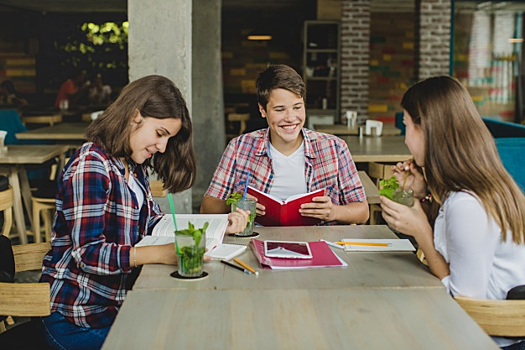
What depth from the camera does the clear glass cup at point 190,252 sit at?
192cm

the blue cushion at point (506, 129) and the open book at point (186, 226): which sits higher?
the blue cushion at point (506, 129)

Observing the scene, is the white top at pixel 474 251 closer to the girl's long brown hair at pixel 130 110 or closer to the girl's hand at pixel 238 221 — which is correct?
the girl's hand at pixel 238 221

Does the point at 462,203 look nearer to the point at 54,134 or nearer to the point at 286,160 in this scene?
the point at 286,160

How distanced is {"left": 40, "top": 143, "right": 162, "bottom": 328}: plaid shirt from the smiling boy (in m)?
0.91

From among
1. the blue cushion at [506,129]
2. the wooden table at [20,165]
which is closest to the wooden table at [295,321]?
the wooden table at [20,165]

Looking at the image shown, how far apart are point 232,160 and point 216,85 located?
5.07 m

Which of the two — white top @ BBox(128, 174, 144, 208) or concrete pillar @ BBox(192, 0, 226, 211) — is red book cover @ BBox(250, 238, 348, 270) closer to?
white top @ BBox(128, 174, 144, 208)

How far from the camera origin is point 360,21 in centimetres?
1008

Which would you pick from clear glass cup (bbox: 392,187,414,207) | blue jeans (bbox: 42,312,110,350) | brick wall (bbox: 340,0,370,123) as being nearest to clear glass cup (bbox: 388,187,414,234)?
clear glass cup (bbox: 392,187,414,207)

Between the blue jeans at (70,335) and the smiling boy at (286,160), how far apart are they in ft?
3.62

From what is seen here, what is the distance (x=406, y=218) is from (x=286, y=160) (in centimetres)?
105

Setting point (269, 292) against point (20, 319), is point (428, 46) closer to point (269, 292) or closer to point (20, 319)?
point (20, 319)

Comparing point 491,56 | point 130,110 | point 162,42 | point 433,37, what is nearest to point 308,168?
point 130,110

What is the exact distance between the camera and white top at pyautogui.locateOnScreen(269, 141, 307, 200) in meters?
3.08
